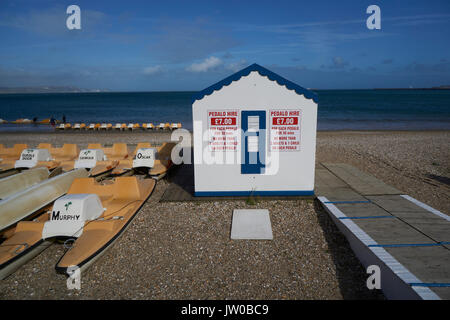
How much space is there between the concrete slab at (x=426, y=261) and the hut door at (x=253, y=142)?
441 cm

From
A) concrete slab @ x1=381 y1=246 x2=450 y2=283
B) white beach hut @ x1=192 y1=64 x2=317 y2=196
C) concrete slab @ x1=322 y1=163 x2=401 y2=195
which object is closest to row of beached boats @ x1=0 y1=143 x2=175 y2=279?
white beach hut @ x1=192 y1=64 x2=317 y2=196

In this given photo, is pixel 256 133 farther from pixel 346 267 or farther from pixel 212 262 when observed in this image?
pixel 346 267

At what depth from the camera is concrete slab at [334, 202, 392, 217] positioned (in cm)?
747

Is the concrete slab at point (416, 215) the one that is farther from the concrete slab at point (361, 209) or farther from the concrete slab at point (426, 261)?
the concrete slab at point (426, 261)

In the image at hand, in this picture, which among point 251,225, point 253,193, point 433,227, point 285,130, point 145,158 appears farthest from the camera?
point 145,158

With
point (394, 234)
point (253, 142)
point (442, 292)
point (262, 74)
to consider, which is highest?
point (262, 74)

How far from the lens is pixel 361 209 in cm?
786

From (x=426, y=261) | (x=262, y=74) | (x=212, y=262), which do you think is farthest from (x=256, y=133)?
(x=426, y=261)

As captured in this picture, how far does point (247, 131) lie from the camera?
892 centimetres

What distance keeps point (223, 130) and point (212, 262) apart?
4.22 meters

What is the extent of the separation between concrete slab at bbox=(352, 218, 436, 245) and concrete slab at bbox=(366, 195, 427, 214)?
0.88 meters

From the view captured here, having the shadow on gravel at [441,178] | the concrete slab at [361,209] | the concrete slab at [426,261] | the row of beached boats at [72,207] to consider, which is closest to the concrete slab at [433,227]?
the concrete slab at [426,261]
